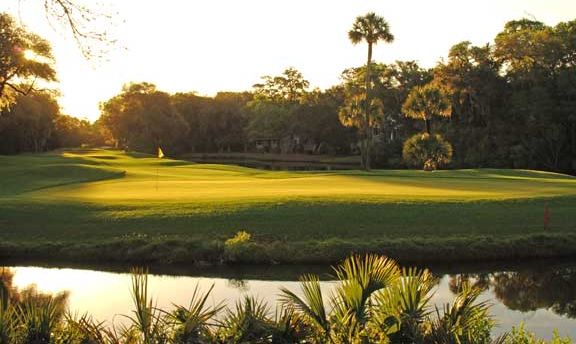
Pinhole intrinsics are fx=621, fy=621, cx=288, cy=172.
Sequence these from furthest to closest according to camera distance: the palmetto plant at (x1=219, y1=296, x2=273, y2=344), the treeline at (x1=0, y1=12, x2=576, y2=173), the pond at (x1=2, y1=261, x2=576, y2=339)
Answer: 1. the treeline at (x1=0, y1=12, x2=576, y2=173)
2. the pond at (x1=2, y1=261, x2=576, y2=339)
3. the palmetto plant at (x1=219, y1=296, x2=273, y2=344)

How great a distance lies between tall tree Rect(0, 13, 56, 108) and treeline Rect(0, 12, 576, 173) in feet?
64.0

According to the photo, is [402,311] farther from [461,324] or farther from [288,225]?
[288,225]

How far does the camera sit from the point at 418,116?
6122 cm

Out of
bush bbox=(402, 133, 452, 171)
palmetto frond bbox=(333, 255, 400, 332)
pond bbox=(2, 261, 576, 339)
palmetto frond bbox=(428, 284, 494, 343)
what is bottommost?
pond bbox=(2, 261, 576, 339)

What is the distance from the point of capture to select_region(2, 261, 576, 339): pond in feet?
49.5

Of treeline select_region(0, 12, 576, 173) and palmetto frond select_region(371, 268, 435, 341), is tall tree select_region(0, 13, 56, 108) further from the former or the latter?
palmetto frond select_region(371, 268, 435, 341)

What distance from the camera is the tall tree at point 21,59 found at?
163 feet

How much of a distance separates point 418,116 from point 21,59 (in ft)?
122

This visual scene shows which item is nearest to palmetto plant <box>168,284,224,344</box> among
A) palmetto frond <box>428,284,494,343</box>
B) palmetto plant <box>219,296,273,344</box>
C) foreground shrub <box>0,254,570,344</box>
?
foreground shrub <box>0,254,570,344</box>

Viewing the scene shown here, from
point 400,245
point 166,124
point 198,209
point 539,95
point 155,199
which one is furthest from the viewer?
point 166,124

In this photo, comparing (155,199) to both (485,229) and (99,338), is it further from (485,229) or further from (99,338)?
(99,338)

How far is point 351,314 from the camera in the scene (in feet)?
28.0

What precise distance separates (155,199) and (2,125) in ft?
187

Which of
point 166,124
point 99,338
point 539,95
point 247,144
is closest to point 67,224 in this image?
point 99,338
